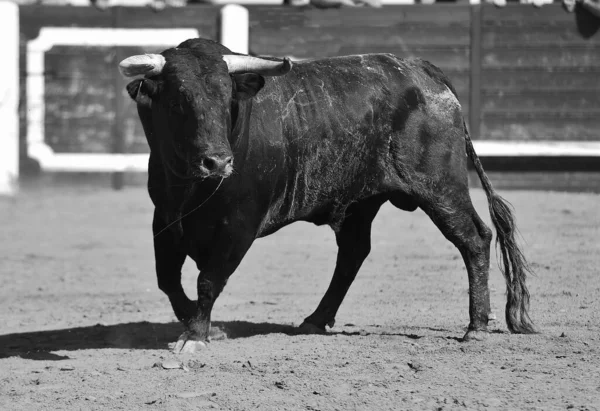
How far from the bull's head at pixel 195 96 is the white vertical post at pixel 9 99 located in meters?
6.45

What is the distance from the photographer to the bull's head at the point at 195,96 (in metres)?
4.28

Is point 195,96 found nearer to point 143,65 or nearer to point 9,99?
point 143,65

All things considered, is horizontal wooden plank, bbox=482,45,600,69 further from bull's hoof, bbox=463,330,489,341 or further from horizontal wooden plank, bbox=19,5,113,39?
bull's hoof, bbox=463,330,489,341

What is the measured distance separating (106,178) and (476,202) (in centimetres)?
356

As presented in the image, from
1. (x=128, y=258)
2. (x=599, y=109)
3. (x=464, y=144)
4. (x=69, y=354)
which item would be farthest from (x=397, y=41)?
(x=69, y=354)

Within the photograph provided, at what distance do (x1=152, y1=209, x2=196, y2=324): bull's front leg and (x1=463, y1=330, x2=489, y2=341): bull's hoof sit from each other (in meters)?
1.12

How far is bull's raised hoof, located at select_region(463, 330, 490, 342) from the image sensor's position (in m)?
4.63

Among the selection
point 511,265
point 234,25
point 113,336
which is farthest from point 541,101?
point 113,336

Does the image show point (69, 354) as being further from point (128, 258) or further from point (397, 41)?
point (397, 41)

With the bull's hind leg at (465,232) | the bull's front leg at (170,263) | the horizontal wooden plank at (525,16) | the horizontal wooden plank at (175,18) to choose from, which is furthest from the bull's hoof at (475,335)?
the horizontal wooden plank at (175,18)

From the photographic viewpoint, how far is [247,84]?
4.54 meters

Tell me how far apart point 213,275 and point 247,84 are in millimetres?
777

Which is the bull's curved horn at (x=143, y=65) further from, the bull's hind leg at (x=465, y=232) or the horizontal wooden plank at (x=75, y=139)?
the horizontal wooden plank at (x=75, y=139)

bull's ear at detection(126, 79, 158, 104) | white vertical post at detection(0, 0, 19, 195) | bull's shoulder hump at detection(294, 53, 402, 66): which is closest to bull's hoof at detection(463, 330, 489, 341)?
bull's shoulder hump at detection(294, 53, 402, 66)
